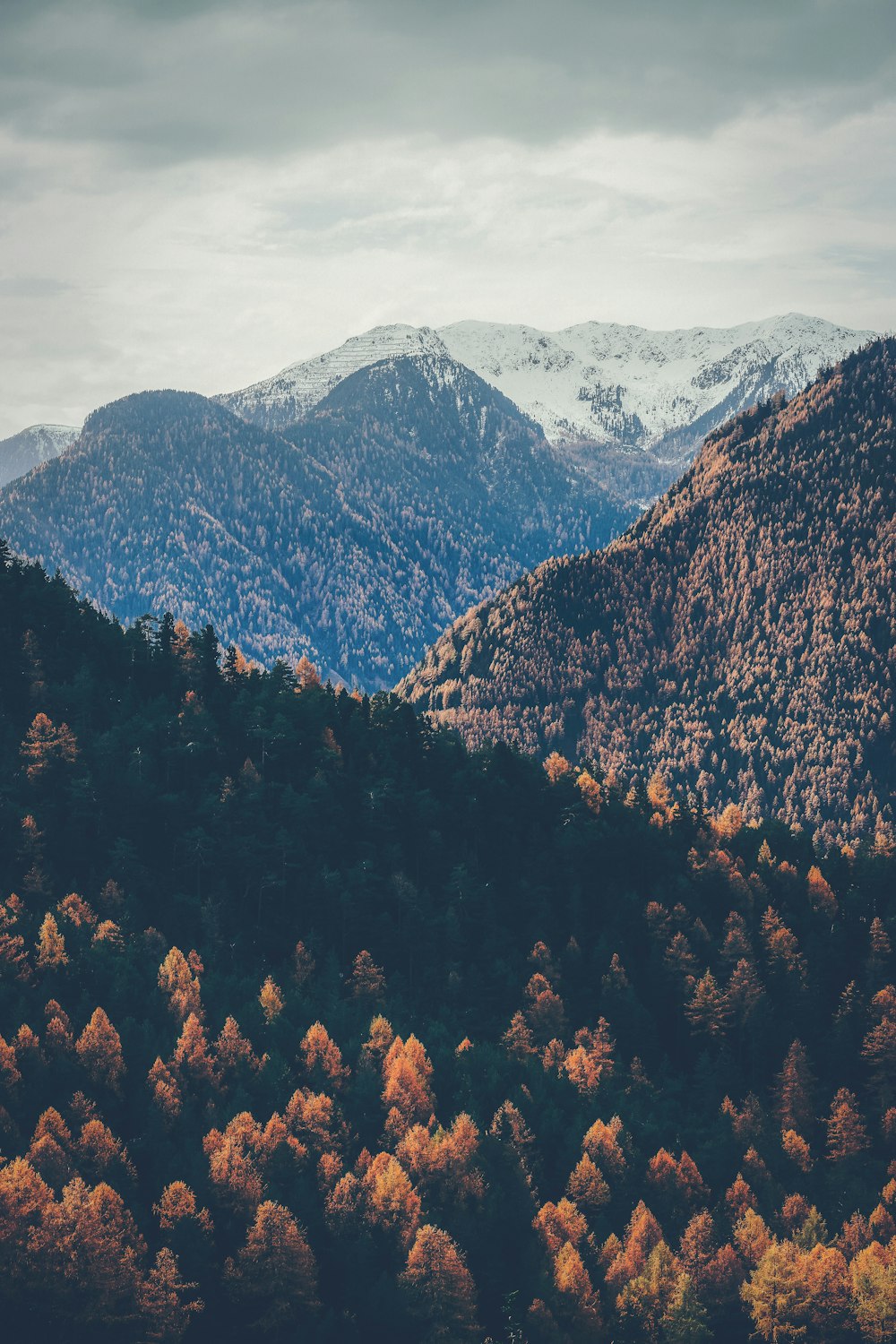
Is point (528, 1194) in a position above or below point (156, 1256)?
below

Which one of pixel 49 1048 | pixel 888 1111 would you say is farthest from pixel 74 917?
pixel 888 1111

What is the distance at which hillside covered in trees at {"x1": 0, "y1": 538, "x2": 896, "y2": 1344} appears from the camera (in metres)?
120

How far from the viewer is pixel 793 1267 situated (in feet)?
410

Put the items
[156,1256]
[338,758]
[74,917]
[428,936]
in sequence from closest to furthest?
[156,1256]
[74,917]
[428,936]
[338,758]

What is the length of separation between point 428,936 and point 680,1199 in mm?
Answer: 54605

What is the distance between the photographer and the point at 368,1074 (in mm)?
143125

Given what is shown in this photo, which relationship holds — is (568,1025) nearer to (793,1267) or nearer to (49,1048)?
(793,1267)

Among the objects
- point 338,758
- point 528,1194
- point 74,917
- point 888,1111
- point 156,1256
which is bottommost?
point 888,1111

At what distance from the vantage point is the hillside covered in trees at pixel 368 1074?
119688 mm

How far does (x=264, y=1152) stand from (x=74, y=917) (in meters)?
43.6

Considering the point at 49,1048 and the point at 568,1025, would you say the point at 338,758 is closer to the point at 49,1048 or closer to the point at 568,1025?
the point at 568,1025

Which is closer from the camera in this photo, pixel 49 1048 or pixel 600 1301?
pixel 600 1301

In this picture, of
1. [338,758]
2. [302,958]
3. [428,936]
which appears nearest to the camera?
[302,958]

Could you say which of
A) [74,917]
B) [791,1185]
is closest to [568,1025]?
[791,1185]
